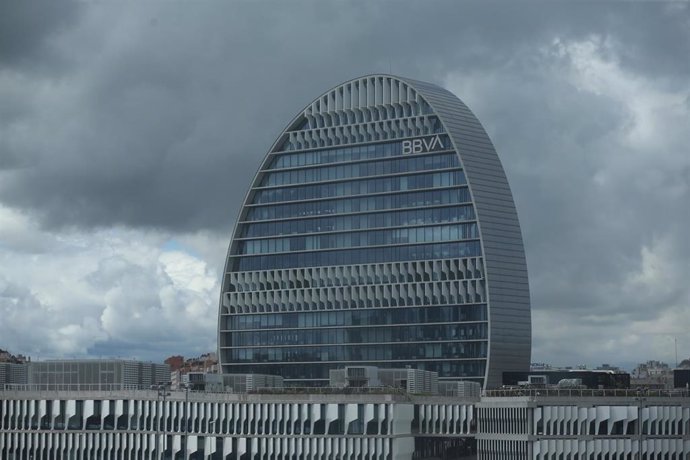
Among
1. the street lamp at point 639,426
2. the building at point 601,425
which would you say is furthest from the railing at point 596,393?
the street lamp at point 639,426

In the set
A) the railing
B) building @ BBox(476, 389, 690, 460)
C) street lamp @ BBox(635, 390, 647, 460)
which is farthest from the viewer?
the railing

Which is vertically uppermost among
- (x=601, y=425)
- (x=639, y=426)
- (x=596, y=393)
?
(x=596, y=393)

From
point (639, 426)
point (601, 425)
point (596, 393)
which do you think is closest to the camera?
point (639, 426)

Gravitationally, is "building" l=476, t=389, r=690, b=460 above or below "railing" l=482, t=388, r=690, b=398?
below

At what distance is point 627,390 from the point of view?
Answer: 188 metres

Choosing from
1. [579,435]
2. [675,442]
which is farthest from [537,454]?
[675,442]

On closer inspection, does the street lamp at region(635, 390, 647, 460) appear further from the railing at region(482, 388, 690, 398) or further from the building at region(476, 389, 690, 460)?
the railing at region(482, 388, 690, 398)

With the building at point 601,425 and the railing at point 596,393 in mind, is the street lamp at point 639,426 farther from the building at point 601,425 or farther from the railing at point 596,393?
the railing at point 596,393

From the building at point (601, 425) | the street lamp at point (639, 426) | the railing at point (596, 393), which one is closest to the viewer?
the street lamp at point (639, 426)

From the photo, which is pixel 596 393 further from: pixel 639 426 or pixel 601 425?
pixel 639 426

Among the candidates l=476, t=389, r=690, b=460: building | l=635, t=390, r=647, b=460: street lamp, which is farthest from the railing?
l=635, t=390, r=647, b=460: street lamp

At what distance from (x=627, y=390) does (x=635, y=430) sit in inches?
231

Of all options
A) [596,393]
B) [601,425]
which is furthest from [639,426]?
[596,393]

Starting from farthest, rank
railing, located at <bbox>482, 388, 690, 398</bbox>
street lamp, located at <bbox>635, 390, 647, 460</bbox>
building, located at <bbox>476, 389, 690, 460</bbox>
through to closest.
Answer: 1. railing, located at <bbox>482, 388, 690, 398</bbox>
2. building, located at <bbox>476, 389, 690, 460</bbox>
3. street lamp, located at <bbox>635, 390, 647, 460</bbox>
